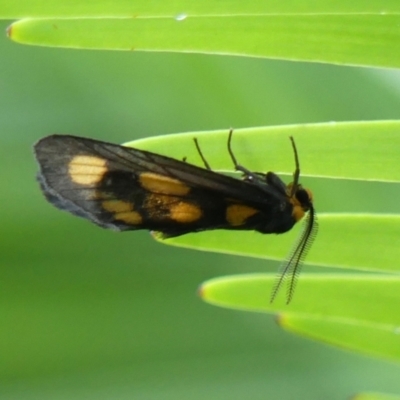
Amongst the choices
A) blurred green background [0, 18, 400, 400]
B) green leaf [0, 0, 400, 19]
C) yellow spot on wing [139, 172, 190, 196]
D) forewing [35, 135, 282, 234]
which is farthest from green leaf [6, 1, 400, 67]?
blurred green background [0, 18, 400, 400]

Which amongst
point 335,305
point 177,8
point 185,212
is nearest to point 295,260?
point 335,305

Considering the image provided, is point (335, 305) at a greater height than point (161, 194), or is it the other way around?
point (161, 194)

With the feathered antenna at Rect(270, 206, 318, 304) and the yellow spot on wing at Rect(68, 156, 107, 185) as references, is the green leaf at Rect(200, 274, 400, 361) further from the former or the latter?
the yellow spot on wing at Rect(68, 156, 107, 185)

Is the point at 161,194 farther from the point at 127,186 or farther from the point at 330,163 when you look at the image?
the point at 330,163

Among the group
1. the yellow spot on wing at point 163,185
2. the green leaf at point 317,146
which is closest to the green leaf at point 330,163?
the green leaf at point 317,146

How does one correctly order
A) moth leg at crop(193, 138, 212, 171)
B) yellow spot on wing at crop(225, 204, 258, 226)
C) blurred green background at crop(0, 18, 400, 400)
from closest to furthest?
moth leg at crop(193, 138, 212, 171) < yellow spot on wing at crop(225, 204, 258, 226) < blurred green background at crop(0, 18, 400, 400)

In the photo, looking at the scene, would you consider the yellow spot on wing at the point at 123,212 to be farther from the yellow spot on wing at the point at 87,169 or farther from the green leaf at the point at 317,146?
the green leaf at the point at 317,146

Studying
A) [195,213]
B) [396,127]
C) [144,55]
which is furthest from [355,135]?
[144,55]

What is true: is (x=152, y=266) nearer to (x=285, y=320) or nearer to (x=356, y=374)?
(x=356, y=374)
